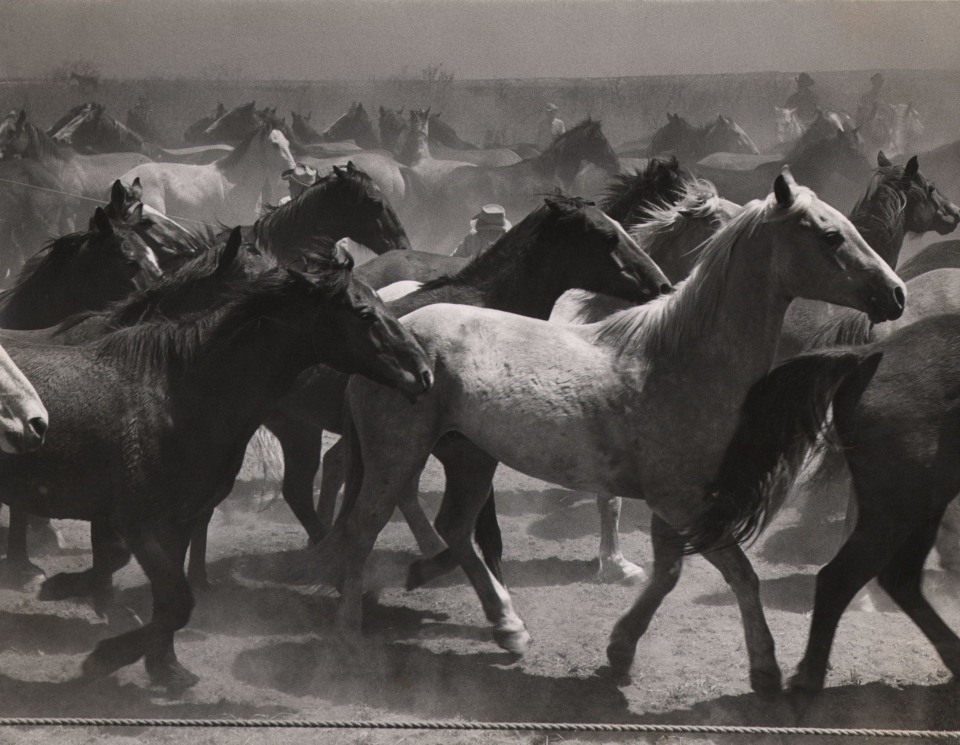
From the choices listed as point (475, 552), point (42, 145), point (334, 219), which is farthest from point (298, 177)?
point (475, 552)

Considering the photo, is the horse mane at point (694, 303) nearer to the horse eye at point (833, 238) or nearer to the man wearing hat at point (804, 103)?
the horse eye at point (833, 238)

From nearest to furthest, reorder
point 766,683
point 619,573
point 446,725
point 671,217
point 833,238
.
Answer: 1. point 446,725
2. point 833,238
3. point 766,683
4. point 671,217
5. point 619,573

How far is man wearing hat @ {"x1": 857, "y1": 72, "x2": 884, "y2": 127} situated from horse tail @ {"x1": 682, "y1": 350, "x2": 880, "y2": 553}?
333 centimetres

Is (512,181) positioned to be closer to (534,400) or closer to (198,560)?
(198,560)

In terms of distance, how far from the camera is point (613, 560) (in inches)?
235

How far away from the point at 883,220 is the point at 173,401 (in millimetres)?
3602

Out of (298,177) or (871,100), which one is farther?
(298,177)

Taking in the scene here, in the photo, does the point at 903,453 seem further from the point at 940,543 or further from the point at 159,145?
the point at 159,145

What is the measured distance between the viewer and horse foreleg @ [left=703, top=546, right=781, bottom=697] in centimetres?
449

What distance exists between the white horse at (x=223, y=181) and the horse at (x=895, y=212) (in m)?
5.15

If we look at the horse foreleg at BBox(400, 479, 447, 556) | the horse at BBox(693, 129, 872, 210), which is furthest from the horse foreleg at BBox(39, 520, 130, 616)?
the horse at BBox(693, 129, 872, 210)

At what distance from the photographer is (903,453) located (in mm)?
4398

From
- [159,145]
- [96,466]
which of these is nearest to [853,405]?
[96,466]

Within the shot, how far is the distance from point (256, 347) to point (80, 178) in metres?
4.90
